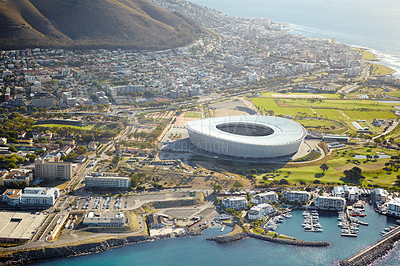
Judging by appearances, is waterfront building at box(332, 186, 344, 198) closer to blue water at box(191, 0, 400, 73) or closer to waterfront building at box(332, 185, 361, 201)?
waterfront building at box(332, 185, 361, 201)

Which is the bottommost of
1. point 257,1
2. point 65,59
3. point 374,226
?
point 374,226

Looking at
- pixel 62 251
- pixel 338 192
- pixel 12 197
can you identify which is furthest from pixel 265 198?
pixel 12 197

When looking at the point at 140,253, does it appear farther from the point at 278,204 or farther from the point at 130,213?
the point at 278,204

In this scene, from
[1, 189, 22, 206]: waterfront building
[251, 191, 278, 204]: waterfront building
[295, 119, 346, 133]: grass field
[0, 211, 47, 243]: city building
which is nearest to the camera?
[0, 211, 47, 243]: city building

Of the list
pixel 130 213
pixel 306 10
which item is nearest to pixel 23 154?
pixel 130 213

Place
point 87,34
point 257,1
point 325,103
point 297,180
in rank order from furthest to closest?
1. point 257,1
2. point 87,34
3. point 325,103
4. point 297,180

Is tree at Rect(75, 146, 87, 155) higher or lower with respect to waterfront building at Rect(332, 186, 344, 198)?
higher

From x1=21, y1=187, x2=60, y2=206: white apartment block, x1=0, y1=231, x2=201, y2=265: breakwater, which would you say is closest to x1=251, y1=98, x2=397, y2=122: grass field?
x1=21, y1=187, x2=60, y2=206: white apartment block
